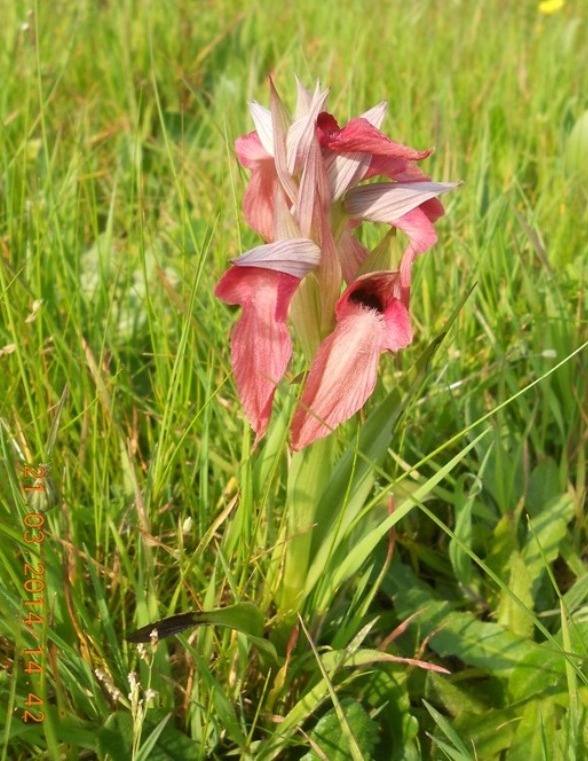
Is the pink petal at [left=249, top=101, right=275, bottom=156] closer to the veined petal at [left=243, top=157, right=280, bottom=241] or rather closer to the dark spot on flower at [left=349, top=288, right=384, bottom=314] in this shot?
the veined petal at [left=243, top=157, right=280, bottom=241]

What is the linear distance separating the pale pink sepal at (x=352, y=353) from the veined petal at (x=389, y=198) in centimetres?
6

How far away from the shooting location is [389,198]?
0.67m

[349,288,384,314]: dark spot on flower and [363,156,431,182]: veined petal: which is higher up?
[363,156,431,182]: veined petal

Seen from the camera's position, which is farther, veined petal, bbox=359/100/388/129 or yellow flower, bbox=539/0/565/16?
yellow flower, bbox=539/0/565/16

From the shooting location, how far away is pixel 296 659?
0.78 meters

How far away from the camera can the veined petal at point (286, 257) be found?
0.62m

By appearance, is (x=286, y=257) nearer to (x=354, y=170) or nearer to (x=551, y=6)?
(x=354, y=170)

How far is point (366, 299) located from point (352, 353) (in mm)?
49

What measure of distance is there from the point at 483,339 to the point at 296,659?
59cm

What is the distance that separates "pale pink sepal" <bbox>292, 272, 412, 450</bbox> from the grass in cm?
6

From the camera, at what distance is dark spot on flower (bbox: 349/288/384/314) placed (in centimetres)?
66

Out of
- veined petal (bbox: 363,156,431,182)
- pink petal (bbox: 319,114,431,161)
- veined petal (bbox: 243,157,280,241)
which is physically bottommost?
veined petal (bbox: 243,157,280,241)
